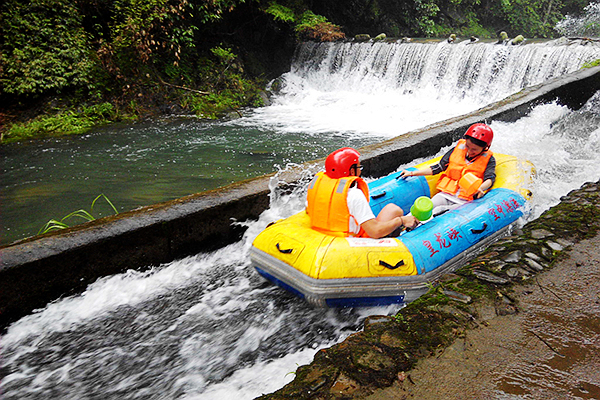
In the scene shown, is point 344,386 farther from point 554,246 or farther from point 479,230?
point 479,230

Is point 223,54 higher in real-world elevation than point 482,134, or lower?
lower

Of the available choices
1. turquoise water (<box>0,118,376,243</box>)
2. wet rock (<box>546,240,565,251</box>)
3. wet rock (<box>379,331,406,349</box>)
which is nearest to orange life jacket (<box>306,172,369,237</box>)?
wet rock (<box>379,331,406,349</box>)

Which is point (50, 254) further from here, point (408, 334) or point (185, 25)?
point (185, 25)

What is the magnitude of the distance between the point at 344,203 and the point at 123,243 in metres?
1.97

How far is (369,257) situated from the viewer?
3105 mm

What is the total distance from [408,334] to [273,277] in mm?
1443

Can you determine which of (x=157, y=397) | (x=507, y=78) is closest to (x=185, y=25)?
(x=507, y=78)

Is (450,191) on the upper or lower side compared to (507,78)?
lower

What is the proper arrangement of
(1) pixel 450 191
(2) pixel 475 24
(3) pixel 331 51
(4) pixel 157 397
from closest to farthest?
(4) pixel 157 397 → (1) pixel 450 191 → (3) pixel 331 51 → (2) pixel 475 24

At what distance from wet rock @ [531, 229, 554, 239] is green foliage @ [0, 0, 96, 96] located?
10.1 metres

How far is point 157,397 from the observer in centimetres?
256

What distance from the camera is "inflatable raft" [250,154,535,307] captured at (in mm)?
3049

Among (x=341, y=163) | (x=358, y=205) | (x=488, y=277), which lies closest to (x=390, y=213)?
(x=358, y=205)

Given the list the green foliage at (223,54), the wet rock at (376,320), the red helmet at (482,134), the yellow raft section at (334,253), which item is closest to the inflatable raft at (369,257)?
the yellow raft section at (334,253)
